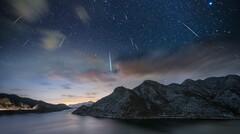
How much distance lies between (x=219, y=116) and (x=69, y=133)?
173203mm

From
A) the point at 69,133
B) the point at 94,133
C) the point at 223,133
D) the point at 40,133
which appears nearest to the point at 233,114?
the point at 223,133

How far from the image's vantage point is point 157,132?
103 meters

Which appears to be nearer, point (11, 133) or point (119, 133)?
point (119, 133)

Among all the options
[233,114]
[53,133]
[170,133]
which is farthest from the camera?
[233,114]

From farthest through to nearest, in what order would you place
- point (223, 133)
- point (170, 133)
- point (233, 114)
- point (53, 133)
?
1. point (233, 114)
2. point (53, 133)
3. point (170, 133)
4. point (223, 133)

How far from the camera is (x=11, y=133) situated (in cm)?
11562

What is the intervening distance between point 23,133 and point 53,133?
22.6 meters

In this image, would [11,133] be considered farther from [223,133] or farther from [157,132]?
[223,133]

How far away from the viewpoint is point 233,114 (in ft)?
648

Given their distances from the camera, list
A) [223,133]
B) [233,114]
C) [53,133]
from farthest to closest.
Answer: [233,114], [53,133], [223,133]

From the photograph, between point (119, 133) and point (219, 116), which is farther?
point (219, 116)

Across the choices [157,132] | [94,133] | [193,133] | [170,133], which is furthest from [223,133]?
[94,133]

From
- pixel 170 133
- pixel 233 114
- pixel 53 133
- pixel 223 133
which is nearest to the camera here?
pixel 223 133

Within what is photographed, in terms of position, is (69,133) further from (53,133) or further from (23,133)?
(23,133)
